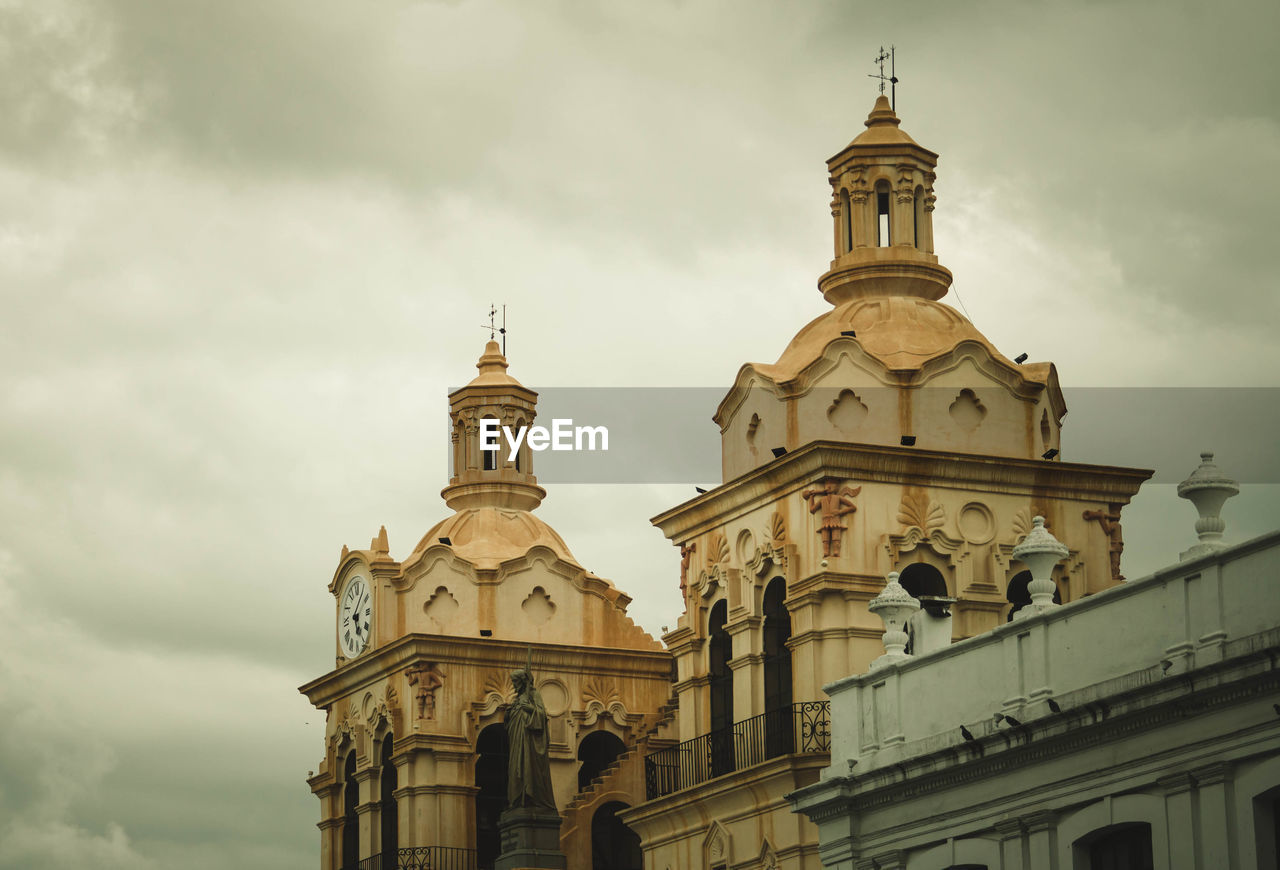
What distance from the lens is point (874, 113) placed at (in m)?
50.3

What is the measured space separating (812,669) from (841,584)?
5.15 ft

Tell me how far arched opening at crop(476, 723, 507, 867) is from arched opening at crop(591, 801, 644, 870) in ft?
7.73

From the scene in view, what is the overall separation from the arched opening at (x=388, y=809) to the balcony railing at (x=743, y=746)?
36.1 ft

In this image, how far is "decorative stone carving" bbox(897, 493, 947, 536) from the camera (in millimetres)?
45719

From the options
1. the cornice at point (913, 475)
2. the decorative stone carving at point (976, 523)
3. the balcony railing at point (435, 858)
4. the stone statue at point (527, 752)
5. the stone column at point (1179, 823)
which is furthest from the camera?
the balcony railing at point (435, 858)

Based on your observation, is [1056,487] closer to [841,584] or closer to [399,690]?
[841,584]

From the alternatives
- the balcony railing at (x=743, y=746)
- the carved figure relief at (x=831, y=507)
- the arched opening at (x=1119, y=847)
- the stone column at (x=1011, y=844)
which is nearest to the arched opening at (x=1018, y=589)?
the carved figure relief at (x=831, y=507)

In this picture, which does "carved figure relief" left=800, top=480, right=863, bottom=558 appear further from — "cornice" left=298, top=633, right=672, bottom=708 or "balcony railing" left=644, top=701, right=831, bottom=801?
"cornice" left=298, top=633, right=672, bottom=708

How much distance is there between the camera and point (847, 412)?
46812 mm

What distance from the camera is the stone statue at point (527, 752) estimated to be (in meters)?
52.4

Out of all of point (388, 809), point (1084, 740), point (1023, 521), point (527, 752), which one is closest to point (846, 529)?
point (1023, 521)

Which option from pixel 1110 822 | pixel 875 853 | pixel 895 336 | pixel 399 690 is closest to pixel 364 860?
pixel 399 690

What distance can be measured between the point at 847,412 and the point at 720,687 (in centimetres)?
557

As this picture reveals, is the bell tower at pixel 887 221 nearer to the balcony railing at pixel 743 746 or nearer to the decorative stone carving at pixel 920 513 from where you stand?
the decorative stone carving at pixel 920 513
